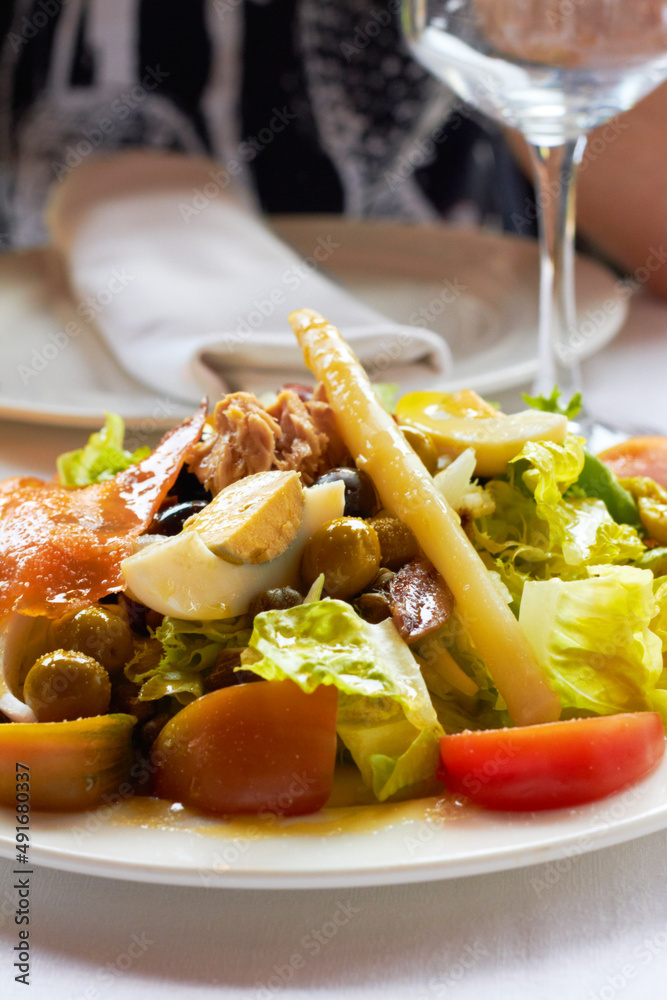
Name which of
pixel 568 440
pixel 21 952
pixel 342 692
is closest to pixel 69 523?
pixel 342 692

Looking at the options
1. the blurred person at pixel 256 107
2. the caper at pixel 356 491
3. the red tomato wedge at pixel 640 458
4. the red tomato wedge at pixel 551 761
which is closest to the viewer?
the red tomato wedge at pixel 551 761

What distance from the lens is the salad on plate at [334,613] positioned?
1.11 meters

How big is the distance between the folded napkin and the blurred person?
296mm

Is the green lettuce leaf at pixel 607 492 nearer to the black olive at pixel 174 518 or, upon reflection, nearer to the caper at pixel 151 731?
the black olive at pixel 174 518

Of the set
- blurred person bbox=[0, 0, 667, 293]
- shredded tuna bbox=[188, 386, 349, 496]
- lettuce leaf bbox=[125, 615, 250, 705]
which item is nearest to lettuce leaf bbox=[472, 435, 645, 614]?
shredded tuna bbox=[188, 386, 349, 496]

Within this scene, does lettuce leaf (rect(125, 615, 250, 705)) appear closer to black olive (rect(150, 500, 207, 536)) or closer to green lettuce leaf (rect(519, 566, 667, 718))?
black olive (rect(150, 500, 207, 536))

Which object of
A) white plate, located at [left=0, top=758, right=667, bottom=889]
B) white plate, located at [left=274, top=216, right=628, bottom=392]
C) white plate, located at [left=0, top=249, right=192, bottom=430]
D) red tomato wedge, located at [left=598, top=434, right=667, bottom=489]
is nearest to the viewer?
white plate, located at [left=0, top=758, right=667, bottom=889]

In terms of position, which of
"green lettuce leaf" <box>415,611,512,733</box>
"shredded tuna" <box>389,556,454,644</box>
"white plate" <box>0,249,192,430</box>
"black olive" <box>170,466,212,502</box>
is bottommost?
"white plate" <box>0,249,192,430</box>

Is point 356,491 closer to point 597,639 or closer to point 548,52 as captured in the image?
point 597,639

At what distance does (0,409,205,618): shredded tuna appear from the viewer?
→ 1.33 meters

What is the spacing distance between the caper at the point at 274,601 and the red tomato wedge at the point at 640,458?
2.49 feet

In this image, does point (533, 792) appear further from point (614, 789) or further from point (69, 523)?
point (69, 523)

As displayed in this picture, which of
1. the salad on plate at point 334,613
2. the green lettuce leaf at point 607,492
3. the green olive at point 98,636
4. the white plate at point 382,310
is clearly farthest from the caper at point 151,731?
the white plate at point 382,310

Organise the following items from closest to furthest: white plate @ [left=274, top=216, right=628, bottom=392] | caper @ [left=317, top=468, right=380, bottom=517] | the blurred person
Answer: caper @ [left=317, top=468, right=380, bottom=517] → white plate @ [left=274, top=216, right=628, bottom=392] → the blurred person
